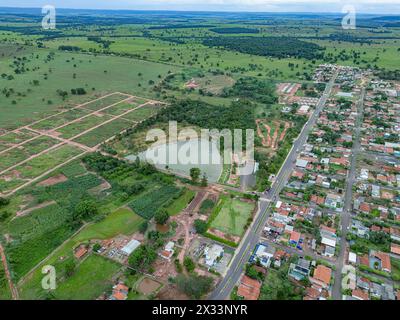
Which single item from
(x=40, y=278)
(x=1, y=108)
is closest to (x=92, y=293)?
(x=40, y=278)

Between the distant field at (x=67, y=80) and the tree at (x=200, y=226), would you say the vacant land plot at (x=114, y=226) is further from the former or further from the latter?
the distant field at (x=67, y=80)

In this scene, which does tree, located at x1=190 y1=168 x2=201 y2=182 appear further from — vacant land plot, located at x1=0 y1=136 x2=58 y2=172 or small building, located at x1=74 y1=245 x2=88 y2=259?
vacant land plot, located at x1=0 y1=136 x2=58 y2=172

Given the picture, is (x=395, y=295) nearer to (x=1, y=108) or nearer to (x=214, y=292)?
(x=214, y=292)

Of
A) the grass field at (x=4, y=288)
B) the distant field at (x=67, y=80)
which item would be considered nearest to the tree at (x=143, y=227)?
the grass field at (x=4, y=288)

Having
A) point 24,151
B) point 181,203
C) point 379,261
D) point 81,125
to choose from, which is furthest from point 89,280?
point 81,125

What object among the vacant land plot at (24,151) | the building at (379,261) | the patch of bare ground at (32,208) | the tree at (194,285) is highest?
the vacant land plot at (24,151)

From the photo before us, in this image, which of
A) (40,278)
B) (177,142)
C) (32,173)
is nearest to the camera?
(40,278)

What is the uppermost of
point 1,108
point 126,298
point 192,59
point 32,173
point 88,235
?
point 192,59
